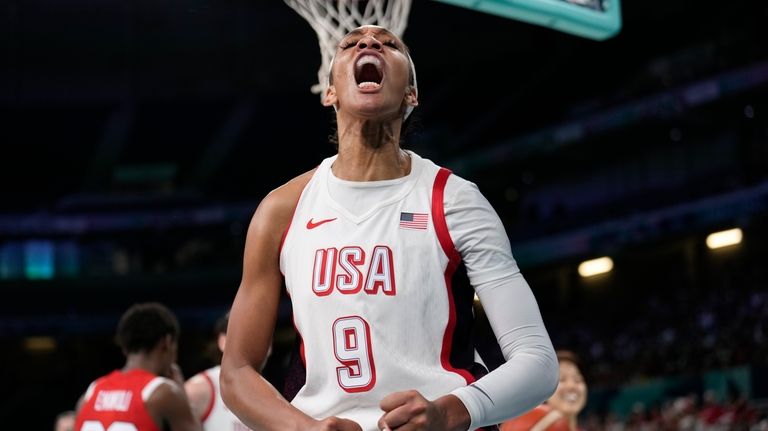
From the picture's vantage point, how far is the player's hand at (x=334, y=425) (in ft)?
7.02

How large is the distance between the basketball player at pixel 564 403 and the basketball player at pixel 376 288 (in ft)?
10.5

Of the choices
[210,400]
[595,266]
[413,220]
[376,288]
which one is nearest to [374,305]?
[376,288]


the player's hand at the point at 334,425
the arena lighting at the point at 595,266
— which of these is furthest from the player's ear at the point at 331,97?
the arena lighting at the point at 595,266

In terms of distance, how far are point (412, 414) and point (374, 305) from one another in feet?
1.15

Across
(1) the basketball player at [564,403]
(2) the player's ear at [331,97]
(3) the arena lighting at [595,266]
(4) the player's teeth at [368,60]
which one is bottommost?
(1) the basketball player at [564,403]

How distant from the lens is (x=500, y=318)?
7.74 feet

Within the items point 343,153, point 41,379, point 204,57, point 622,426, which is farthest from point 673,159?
point 343,153

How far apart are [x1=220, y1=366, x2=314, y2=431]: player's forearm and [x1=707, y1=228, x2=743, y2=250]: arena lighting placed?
21444 millimetres

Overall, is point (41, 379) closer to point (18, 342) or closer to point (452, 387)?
point (18, 342)

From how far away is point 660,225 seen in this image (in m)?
23.5

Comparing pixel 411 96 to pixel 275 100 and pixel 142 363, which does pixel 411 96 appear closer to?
pixel 142 363

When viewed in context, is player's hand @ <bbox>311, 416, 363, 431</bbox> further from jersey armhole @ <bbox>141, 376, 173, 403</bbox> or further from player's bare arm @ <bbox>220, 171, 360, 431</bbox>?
jersey armhole @ <bbox>141, 376, 173, 403</bbox>

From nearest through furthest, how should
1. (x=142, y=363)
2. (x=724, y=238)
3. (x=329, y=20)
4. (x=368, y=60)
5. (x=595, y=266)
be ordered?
1. (x=368, y=60)
2. (x=142, y=363)
3. (x=329, y=20)
4. (x=724, y=238)
5. (x=595, y=266)

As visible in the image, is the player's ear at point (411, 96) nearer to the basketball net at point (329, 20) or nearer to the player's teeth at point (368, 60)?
the player's teeth at point (368, 60)
